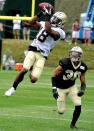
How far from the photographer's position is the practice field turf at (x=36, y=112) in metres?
12.2

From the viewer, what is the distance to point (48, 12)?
50.4ft

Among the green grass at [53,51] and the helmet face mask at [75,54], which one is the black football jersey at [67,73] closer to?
the helmet face mask at [75,54]

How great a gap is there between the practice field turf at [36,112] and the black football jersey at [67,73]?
74cm

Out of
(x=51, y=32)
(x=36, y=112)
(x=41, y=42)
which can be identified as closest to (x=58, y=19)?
(x=51, y=32)

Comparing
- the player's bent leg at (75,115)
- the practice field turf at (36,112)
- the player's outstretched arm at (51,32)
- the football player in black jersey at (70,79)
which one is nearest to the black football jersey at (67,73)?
the football player in black jersey at (70,79)

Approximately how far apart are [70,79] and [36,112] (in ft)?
7.49

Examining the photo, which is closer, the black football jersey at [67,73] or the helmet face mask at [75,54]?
the helmet face mask at [75,54]

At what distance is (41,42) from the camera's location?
16.0m

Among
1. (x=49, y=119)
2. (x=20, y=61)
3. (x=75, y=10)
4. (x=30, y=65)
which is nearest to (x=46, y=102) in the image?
(x=30, y=65)

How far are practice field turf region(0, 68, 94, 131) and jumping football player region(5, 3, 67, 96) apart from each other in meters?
0.70

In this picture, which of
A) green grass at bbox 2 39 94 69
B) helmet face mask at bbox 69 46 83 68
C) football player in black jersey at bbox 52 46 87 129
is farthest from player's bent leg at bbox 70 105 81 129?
green grass at bbox 2 39 94 69

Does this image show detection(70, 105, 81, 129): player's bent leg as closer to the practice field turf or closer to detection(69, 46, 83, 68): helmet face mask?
the practice field turf

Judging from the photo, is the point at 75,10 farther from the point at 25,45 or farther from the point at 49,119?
the point at 49,119

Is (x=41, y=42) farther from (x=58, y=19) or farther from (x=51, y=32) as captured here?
(x=58, y=19)
